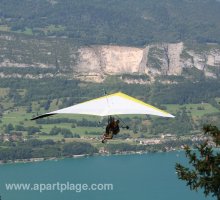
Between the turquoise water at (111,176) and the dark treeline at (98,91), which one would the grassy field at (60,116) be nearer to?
the dark treeline at (98,91)

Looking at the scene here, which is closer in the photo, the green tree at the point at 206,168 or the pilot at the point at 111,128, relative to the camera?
the green tree at the point at 206,168

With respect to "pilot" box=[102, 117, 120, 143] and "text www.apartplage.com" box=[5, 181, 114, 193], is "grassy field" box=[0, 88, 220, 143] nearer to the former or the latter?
"text www.apartplage.com" box=[5, 181, 114, 193]

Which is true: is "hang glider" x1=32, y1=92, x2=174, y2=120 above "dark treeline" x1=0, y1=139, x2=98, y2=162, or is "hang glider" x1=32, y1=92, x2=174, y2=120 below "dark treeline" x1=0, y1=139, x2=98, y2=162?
above

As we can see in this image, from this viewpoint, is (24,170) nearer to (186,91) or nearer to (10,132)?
(10,132)

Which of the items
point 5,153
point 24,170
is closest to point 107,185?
point 24,170

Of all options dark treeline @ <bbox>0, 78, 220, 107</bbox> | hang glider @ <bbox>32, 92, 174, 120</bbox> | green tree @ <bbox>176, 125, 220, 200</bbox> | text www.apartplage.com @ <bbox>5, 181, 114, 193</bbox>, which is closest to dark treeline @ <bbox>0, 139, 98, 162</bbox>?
text www.apartplage.com @ <bbox>5, 181, 114, 193</bbox>

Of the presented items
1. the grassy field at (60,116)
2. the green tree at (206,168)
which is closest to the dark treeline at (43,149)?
the grassy field at (60,116)
